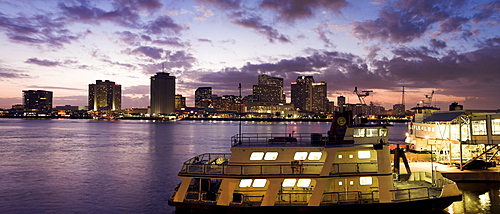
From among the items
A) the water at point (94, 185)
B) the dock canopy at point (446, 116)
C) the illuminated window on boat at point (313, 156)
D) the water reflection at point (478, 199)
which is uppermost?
the dock canopy at point (446, 116)

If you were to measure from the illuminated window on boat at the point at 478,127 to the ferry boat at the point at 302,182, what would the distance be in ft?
53.1

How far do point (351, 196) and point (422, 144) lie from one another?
1237 inches

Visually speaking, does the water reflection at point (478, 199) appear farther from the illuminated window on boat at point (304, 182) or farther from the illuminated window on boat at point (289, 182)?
the illuminated window on boat at point (289, 182)

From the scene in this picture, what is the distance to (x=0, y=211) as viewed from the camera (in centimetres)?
2562

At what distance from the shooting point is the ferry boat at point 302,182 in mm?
19141

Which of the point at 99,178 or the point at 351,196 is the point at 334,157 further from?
the point at 99,178

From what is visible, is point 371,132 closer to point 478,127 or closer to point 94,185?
point 478,127

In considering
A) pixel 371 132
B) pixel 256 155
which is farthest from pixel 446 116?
pixel 256 155

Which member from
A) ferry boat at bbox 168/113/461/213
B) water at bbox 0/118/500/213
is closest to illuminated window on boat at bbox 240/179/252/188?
ferry boat at bbox 168/113/461/213

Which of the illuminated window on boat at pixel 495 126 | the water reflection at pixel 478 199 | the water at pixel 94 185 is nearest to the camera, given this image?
the water reflection at pixel 478 199

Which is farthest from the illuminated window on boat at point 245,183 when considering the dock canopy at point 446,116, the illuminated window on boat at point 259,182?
the dock canopy at point 446,116

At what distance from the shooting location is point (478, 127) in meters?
33.3

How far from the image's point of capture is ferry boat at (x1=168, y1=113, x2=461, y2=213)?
62.8 feet

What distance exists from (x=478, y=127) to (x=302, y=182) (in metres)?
23.1
